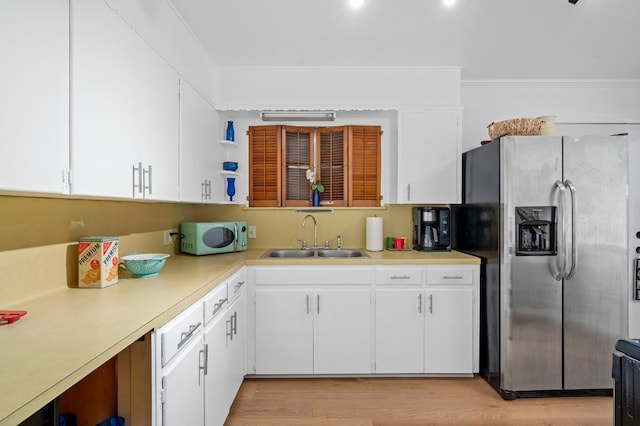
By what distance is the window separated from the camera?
312 cm

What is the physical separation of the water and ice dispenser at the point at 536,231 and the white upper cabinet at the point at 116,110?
2.23 meters

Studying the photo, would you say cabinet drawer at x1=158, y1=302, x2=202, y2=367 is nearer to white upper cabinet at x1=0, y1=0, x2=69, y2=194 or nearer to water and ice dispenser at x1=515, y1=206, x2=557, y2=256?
white upper cabinet at x1=0, y1=0, x2=69, y2=194

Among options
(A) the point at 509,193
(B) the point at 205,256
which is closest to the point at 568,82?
(A) the point at 509,193

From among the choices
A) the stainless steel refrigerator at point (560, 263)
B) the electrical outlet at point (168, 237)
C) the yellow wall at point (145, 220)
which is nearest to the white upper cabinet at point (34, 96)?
the yellow wall at point (145, 220)

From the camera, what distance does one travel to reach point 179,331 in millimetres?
1344

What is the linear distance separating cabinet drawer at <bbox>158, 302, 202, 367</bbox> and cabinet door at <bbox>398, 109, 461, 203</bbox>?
6.48 feet

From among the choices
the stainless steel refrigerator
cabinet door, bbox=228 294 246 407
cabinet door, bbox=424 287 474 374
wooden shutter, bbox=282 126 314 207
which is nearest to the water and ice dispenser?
the stainless steel refrigerator

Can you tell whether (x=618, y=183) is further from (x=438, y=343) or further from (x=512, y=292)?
(x=438, y=343)

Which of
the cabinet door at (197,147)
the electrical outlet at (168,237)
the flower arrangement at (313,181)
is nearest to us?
the cabinet door at (197,147)

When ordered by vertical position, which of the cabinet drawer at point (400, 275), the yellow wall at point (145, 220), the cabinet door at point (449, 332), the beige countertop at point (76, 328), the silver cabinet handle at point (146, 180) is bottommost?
the cabinet door at point (449, 332)

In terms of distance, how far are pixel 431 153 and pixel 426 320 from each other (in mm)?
1342

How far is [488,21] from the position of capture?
7.20 ft

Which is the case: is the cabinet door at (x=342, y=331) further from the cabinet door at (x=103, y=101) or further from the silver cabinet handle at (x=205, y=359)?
the cabinet door at (x=103, y=101)

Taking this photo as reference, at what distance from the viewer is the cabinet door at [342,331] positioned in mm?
2508
